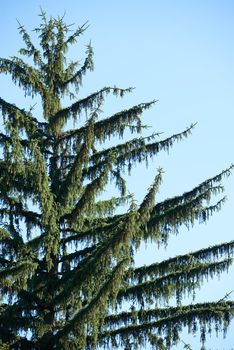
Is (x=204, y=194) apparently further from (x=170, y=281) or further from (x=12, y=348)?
(x=12, y=348)

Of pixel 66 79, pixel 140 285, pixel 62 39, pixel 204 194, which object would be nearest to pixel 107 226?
pixel 140 285

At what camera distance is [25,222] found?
13.2 m

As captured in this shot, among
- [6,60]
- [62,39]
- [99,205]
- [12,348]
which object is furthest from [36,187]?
[62,39]

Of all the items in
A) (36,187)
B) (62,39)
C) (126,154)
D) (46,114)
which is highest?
(62,39)

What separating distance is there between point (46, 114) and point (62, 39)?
10.3ft

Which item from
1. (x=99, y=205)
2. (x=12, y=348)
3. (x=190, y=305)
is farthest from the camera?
(x=99, y=205)

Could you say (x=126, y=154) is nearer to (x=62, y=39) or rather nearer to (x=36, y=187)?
(x=36, y=187)

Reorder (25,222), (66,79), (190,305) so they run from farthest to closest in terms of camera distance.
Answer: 1. (66,79)
2. (25,222)
3. (190,305)

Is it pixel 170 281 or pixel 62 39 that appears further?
pixel 62 39

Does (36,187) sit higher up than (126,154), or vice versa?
(126,154)

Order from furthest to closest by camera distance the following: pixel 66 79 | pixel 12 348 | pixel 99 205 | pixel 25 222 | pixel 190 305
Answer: pixel 66 79 < pixel 99 205 < pixel 25 222 < pixel 190 305 < pixel 12 348

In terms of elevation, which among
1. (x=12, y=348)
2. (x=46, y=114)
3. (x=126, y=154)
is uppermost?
(x=46, y=114)

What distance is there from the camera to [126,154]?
1393 cm

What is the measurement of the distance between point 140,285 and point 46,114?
6.08 m
